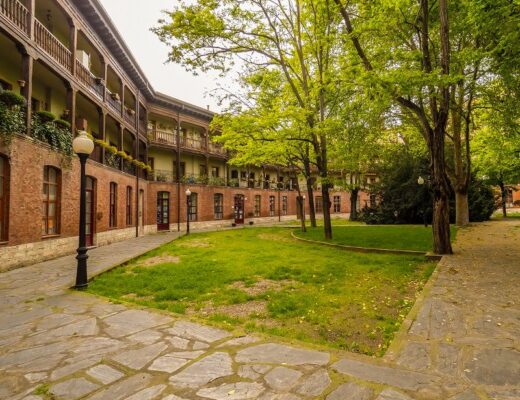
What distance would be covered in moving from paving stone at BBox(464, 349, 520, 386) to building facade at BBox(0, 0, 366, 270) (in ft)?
34.9

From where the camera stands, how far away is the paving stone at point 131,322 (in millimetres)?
4035

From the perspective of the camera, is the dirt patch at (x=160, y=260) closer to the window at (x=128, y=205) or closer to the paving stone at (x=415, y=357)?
the paving stone at (x=415, y=357)

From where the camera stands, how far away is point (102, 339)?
3.78 m

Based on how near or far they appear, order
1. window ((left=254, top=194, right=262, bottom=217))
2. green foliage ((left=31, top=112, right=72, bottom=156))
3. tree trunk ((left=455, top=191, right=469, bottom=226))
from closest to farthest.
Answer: green foliage ((left=31, top=112, right=72, bottom=156)) → tree trunk ((left=455, top=191, right=469, bottom=226)) → window ((left=254, top=194, right=262, bottom=217))

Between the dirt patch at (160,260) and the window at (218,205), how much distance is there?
15997 mm

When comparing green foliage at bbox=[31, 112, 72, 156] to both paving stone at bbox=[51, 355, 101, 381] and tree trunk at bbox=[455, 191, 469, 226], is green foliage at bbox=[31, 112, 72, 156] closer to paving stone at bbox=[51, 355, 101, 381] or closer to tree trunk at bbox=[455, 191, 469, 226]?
paving stone at bbox=[51, 355, 101, 381]

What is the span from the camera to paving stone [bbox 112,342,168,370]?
3160 mm

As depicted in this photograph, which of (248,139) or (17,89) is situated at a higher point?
(17,89)

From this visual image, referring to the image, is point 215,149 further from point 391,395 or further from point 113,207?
point 391,395

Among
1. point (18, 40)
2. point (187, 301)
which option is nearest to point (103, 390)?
point (187, 301)

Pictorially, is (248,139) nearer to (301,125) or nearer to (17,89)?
(301,125)

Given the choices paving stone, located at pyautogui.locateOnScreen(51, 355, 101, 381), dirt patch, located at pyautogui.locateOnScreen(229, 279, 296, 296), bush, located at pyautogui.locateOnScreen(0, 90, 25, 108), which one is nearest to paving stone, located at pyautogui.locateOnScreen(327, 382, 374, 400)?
paving stone, located at pyautogui.locateOnScreen(51, 355, 101, 381)

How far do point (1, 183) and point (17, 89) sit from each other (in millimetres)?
5301

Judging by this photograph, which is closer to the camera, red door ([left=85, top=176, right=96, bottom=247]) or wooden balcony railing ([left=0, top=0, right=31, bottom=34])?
wooden balcony railing ([left=0, top=0, right=31, bottom=34])
